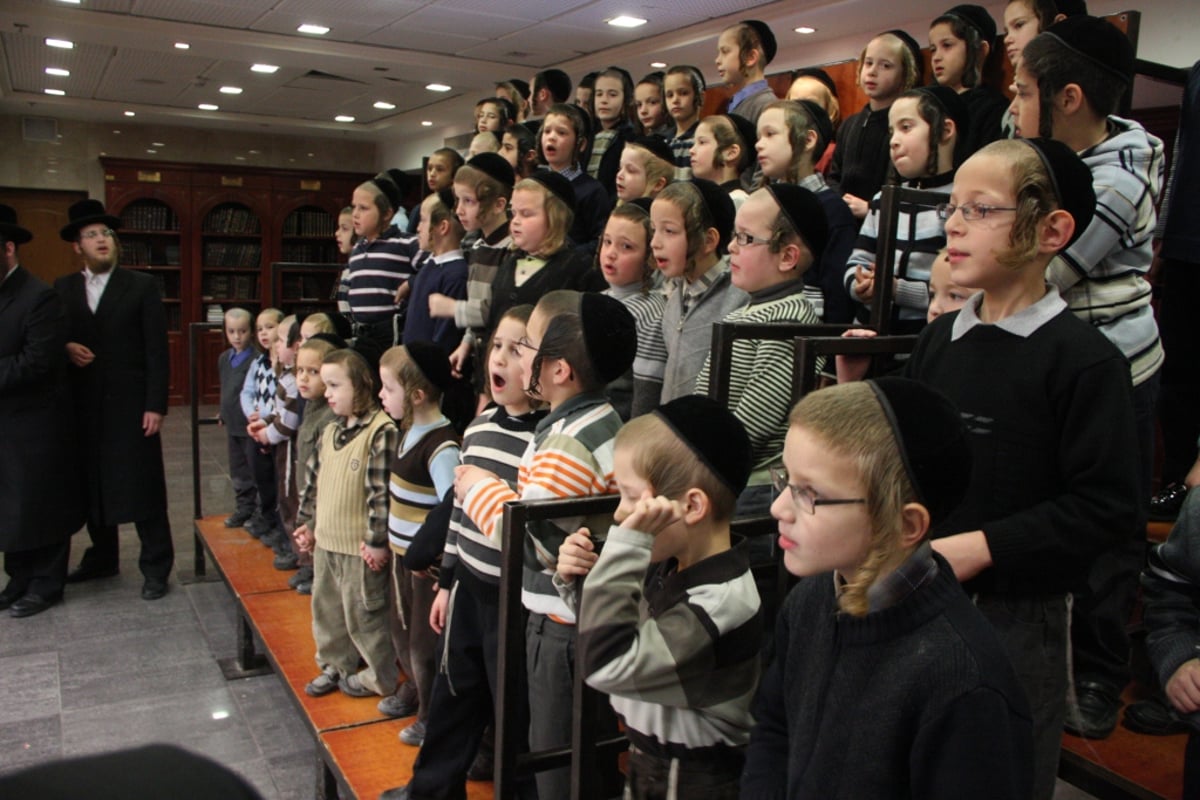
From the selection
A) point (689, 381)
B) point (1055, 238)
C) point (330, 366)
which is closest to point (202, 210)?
point (330, 366)

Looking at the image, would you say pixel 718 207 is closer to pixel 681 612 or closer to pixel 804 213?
pixel 804 213

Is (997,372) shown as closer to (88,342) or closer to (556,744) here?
(556,744)

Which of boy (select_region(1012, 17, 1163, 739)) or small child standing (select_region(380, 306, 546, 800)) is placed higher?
boy (select_region(1012, 17, 1163, 739))

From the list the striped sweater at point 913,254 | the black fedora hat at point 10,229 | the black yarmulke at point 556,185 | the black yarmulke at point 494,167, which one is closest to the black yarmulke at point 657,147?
the black yarmulke at point 556,185

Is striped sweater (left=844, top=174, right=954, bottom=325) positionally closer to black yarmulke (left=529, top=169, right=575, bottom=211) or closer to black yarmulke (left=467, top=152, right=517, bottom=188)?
black yarmulke (left=529, top=169, right=575, bottom=211)

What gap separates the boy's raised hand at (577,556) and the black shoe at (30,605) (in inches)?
162

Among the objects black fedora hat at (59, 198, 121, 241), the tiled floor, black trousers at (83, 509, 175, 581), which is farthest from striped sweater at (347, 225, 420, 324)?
the tiled floor

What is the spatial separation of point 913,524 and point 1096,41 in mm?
1215

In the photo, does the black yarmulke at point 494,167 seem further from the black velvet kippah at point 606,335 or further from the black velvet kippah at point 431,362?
the black velvet kippah at point 606,335

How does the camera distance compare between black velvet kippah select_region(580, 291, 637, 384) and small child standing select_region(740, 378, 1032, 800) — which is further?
black velvet kippah select_region(580, 291, 637, 384)

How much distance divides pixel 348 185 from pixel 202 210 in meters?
1.86

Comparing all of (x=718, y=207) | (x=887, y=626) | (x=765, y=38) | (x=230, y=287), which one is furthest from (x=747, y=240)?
(x=230, y=287)

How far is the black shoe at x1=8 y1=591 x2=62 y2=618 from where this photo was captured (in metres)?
4.81

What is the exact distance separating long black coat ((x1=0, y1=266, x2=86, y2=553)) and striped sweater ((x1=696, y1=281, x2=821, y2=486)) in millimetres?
3657
